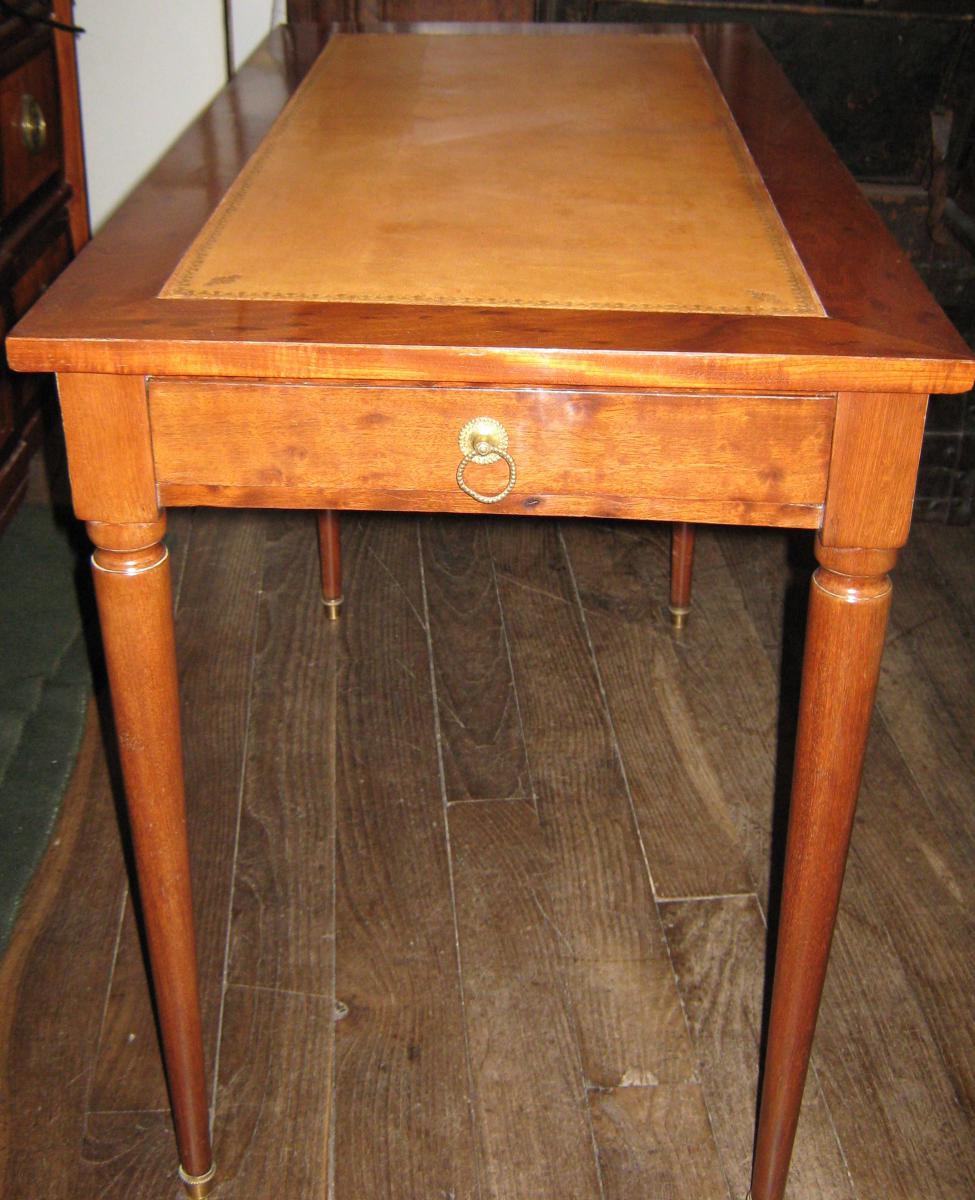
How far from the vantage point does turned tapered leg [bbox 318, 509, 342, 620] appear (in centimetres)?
180

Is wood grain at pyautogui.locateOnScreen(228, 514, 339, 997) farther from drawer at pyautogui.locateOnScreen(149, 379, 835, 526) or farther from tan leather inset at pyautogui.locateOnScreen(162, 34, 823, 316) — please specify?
tan leather inset at pyautogui.locateOnScreen(162, 34, 823, 316)

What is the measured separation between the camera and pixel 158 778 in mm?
1008

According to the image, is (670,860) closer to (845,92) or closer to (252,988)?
(252,988)

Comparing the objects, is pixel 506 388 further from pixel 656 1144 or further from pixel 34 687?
pixel 34 687

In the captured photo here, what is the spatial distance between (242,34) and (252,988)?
6.06 ft

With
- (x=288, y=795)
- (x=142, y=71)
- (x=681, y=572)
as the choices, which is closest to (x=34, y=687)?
(x=288, y=795)

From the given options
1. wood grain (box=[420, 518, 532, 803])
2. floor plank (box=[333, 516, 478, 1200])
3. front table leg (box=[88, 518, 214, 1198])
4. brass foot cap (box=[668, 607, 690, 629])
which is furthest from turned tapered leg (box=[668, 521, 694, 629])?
front table leg (box=[88, 518, 214, 1198])

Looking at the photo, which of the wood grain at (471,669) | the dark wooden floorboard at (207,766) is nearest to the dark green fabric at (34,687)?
the dark wooden floorboard at (207,766)

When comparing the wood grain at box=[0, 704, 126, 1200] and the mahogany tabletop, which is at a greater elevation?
the mahogany tabletop

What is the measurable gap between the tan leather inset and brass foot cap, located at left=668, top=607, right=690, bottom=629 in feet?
2.37

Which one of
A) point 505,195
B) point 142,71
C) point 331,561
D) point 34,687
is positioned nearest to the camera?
point 505,195

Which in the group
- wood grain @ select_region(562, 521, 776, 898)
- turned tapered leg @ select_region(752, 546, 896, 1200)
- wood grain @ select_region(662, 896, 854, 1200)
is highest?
turned tapered leg @ select_region(752, 546, 896, 1200)

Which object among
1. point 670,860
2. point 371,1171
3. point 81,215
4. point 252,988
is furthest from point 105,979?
point 81,215

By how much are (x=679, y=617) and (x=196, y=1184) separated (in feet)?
3.41
